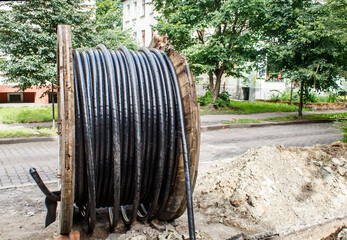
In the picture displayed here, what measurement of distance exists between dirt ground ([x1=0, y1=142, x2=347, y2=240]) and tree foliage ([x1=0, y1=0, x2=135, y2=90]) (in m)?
7.30

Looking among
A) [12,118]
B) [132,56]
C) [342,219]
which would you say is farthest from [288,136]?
[12,118]

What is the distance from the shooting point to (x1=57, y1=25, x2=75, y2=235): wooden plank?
109 inches

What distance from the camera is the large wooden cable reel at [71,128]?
9.19 feet

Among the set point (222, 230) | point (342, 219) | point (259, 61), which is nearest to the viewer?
point (222, 230)

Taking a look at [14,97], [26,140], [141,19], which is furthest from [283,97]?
[26,140]

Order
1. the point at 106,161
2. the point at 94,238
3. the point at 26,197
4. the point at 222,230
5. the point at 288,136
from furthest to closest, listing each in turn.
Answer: the point at 288,136 → the point at 26,197 → the point at 222,230 → the point at 94,238 → the point at 106,161

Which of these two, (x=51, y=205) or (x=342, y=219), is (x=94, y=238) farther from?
(x=342, y=219)

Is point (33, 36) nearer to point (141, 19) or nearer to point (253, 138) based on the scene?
point (253, 138)

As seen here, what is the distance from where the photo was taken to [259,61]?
55.3 feet

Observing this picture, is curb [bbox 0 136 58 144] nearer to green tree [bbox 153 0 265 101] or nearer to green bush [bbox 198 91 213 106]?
green tree [bbox 153 0 265 101]

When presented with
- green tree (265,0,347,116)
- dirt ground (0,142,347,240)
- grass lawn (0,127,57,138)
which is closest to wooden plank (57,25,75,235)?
dirt ground (0,142,347,240)

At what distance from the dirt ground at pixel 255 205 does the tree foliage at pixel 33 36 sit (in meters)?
7.30

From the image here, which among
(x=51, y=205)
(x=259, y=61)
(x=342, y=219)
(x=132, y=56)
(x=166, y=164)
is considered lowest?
(x=342, y=219)

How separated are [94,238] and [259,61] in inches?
591
